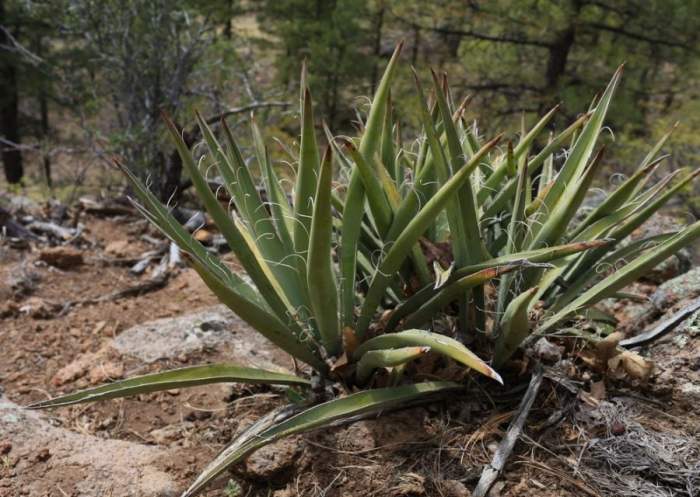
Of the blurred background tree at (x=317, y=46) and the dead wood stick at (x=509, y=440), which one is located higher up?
the blurred background tree at (x=317, y=46)

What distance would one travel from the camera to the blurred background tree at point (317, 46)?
234 inches

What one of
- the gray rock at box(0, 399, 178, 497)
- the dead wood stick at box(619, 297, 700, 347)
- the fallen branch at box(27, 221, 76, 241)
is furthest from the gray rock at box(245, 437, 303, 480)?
the fallen branch at box(27, 221, 76, 241)

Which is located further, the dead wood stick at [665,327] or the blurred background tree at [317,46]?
the blurred background tree at [317,46]

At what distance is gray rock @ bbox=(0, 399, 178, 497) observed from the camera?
1854 mm

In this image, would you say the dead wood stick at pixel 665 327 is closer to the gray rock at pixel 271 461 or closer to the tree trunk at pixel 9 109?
the gray rock at pixel 271 461

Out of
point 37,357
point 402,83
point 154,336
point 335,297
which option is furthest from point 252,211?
point 402,83

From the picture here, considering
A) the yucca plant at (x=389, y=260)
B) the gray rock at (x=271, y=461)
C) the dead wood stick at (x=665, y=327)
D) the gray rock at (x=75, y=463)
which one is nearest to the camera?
the yucca plant at (x=389, y=260)

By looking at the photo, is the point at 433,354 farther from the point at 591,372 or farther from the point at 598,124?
the point at 598,124

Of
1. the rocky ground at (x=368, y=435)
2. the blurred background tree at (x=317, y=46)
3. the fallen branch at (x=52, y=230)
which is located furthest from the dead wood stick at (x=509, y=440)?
the fallen branch at (x=52, y=230)

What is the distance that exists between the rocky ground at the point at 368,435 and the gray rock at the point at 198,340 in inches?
0.4

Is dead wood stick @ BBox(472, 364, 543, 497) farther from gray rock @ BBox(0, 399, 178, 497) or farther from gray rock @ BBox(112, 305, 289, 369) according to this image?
gray rock @ BBox(112, 305, 289, 369)

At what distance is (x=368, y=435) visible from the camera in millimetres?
1814

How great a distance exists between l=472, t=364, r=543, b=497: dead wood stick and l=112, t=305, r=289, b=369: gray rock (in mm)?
1227

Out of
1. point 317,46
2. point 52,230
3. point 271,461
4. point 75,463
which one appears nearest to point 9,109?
point 317,46
